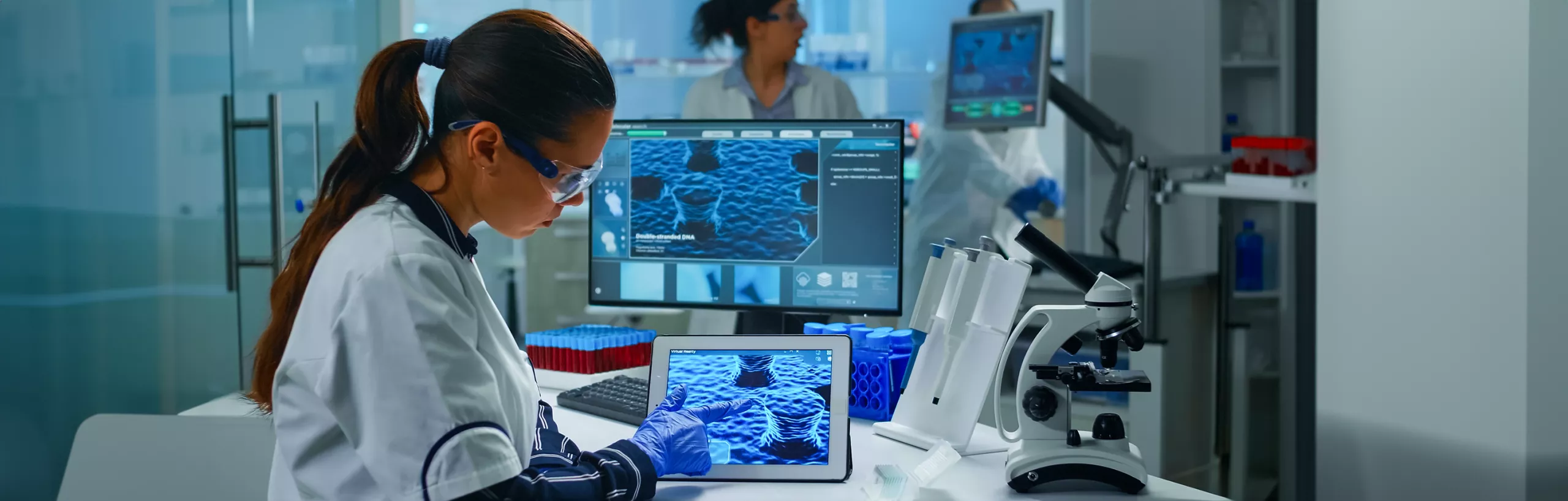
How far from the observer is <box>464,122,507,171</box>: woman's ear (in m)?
1.05

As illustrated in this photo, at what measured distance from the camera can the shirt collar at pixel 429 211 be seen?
1.05 metres

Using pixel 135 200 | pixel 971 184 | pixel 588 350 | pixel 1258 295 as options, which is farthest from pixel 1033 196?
pixel 135 200

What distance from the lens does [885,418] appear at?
1607 mm

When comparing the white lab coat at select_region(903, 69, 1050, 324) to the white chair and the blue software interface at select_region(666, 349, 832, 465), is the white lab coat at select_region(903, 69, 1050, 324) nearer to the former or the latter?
the blue software interface at select_region(666, 349, 832, 465)

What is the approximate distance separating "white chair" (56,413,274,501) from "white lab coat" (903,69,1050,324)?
8.54 feet

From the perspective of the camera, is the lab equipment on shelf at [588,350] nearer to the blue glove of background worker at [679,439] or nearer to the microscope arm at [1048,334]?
the blue glove of background worker at [679,439]

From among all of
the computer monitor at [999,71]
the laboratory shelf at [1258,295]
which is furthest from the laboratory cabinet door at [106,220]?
the laboratory shelf at [1258,295]

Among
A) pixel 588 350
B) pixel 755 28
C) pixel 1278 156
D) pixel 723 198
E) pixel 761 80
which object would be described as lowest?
pixel 588 350

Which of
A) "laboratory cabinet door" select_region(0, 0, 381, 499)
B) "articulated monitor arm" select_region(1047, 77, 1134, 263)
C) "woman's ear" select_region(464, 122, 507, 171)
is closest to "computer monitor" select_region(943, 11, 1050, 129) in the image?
"articulated monitor arm" select_region(1047, 77, 1134, 263)

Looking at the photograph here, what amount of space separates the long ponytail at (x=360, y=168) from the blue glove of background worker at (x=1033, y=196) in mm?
2983

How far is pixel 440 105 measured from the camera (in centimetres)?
109

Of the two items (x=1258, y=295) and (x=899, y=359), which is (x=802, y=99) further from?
(x=899, y=359)

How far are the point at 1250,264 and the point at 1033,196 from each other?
741 millimetres

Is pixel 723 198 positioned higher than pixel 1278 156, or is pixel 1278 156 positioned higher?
pixel 1278 156
